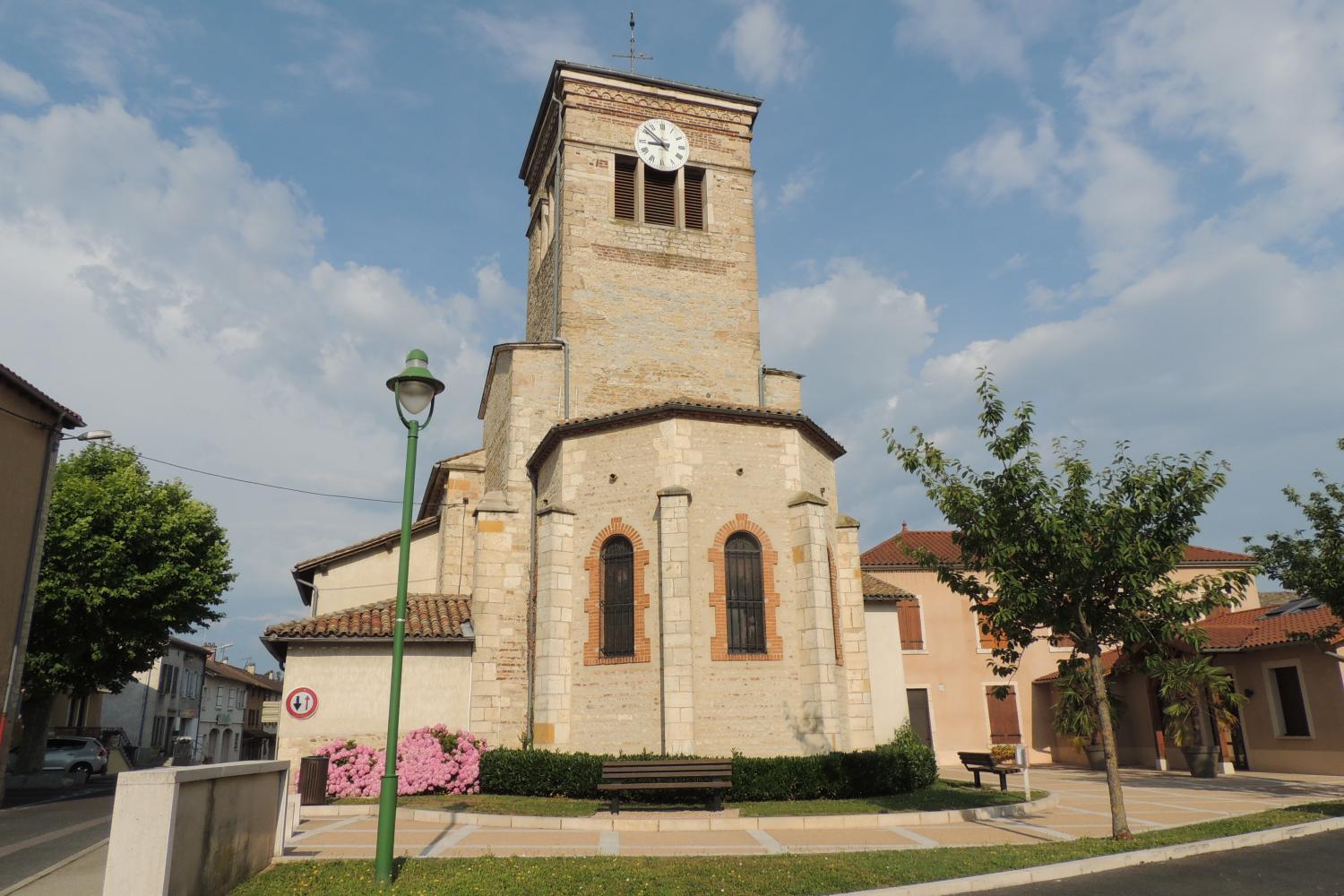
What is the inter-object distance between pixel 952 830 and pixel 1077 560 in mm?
4480

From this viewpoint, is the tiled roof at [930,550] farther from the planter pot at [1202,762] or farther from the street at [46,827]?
the street at [46,827]

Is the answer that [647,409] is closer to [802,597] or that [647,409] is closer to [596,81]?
[802,597]

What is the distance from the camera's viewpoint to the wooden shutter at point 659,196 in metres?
23.2

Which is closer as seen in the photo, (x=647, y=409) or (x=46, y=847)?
(x=46, y=847)

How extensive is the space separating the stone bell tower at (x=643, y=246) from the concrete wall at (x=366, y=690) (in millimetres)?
6851

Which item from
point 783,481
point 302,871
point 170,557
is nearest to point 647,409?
point 783,481

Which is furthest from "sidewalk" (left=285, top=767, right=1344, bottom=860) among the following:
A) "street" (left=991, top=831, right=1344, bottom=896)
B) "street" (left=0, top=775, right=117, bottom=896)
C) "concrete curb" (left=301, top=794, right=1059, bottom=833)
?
"street" (left=0, top=775, right=117, bottom=896)

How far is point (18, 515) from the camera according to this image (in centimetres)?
1739

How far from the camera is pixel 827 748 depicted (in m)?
14.9

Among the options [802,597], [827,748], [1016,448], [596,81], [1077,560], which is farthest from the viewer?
[596,81]

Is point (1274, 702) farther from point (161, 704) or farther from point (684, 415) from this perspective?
point (161, 704)

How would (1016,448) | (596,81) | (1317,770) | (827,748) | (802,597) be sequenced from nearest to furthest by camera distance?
(1016,448), (827,748), (802,597), (1317,770), (596,81)

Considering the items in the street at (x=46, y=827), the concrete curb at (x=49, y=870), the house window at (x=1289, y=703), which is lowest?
the street at (x=46, y=827)

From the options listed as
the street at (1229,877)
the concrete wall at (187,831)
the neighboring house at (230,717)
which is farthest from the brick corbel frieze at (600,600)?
the neighboring house at (230,717)
